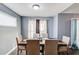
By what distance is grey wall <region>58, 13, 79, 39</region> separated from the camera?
23.6 ft

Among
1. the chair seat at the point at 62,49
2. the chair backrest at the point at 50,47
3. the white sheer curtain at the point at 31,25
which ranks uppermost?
the white sheer curtain at the point at 31,25

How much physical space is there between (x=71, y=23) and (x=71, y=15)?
43cm

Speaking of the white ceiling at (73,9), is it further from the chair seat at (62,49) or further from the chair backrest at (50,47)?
the chair backrest at (50,47)

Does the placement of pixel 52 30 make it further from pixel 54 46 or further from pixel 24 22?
pixel 54 46

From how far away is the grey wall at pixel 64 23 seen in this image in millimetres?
7188

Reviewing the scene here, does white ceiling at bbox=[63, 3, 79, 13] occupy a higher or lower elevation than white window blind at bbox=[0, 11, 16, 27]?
higher

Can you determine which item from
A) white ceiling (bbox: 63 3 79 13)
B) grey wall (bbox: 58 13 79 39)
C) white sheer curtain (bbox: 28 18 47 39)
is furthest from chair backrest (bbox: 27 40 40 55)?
A: white sheer curtain (bbox: 28 18 47 39)

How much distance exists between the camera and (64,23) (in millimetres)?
7207

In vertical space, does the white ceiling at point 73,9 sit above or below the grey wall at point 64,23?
above

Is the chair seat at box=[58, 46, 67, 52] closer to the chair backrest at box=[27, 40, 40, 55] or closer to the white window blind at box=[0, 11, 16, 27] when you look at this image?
the chair backrest at box=[27, 40, 40, 55]

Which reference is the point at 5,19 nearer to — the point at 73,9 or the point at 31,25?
the point at 73,9

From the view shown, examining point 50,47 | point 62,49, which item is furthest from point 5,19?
point 62,49

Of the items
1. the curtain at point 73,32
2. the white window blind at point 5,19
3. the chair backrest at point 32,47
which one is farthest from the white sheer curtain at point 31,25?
the chair backrest at point 32,47

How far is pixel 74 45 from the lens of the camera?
23.0 ft
